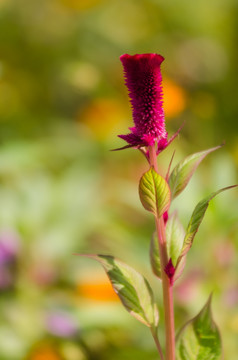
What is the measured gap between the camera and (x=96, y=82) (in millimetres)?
1879

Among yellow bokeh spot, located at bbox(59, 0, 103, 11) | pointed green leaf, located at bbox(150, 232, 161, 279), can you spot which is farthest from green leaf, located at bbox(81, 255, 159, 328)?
yellow bokeh spot, located at bbox(59, 0, 103, 11)

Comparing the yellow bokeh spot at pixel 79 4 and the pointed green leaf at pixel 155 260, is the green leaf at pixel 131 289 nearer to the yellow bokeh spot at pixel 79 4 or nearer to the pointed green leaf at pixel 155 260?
the pointed green leaf at pixel 155 260

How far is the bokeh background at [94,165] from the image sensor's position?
1110 millimetres

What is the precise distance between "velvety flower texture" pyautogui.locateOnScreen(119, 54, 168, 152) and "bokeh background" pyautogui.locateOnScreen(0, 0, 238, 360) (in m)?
0.64

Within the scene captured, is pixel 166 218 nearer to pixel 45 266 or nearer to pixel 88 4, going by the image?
pixel 45 266

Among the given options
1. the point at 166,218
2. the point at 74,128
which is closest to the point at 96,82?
the point at 74,128

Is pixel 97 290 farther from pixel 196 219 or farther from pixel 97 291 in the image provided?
pixel 196 219

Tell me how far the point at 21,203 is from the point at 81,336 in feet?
1.10

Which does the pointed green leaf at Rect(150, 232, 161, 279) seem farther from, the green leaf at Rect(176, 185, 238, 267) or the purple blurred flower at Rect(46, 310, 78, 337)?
the purple blurred flower at Rect(46, 310, 78, 337)

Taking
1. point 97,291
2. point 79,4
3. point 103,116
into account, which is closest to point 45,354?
point 97,291

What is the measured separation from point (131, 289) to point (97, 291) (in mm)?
747

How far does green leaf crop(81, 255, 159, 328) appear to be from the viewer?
0.49m

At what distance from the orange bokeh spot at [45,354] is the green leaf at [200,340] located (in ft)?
1.91

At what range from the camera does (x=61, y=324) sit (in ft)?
3.62
